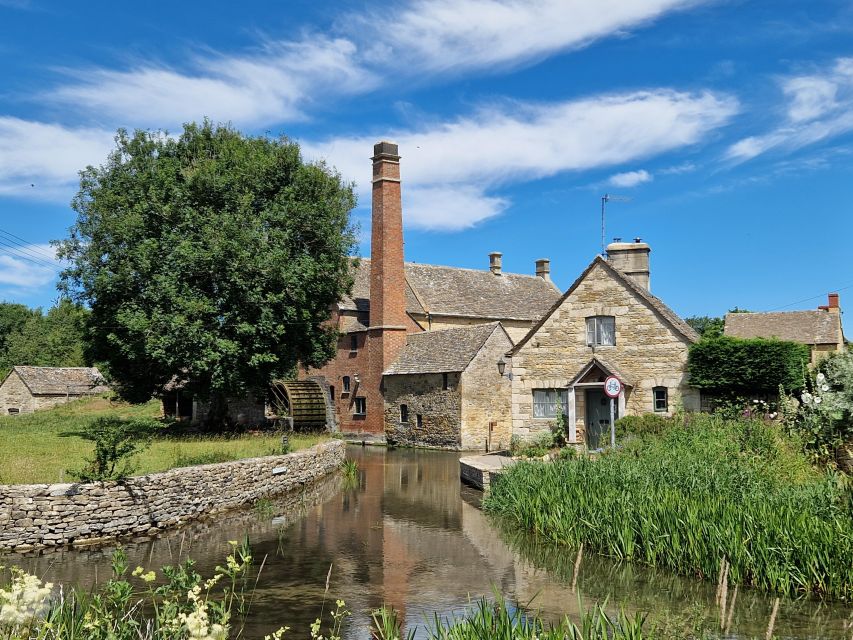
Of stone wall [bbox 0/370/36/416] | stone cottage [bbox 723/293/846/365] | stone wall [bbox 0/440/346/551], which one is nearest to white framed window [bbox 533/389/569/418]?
stone wall [bbox 0/440/346/551]

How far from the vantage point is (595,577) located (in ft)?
35.1

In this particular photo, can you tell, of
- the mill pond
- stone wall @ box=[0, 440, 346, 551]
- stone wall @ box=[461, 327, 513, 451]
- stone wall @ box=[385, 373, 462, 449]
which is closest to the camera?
the mill pond

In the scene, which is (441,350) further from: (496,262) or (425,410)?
(496,262)

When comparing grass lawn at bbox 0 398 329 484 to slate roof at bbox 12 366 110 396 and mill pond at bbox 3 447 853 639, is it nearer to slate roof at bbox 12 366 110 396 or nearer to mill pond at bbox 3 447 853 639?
mill pond at bbox 3 447 853 639

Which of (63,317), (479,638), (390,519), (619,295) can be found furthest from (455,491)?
(63,317)

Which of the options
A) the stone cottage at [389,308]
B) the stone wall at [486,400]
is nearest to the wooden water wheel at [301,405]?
the stone cottage at [389,308]

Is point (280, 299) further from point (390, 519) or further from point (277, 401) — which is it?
point (390, 519)

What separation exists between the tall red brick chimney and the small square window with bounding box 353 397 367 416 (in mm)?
1268

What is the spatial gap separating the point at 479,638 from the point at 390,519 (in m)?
10.5

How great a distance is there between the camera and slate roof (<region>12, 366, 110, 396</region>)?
51.2 m

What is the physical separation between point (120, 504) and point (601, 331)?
15856 mm

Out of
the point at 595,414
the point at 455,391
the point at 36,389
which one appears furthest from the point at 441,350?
the point at 36,389

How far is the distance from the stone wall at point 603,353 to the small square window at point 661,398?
140mm

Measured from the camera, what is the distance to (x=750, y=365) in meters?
22.3
